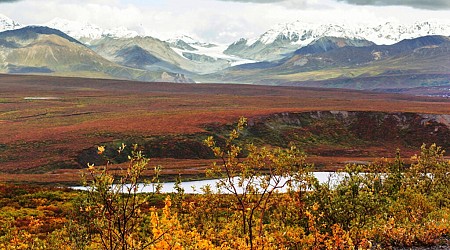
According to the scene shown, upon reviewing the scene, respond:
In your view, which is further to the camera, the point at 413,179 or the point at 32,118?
the point at 32,118

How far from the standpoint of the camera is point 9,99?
176500mm

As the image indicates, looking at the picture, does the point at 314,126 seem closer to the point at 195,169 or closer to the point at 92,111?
the point at 195,169

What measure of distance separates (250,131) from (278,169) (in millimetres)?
96257

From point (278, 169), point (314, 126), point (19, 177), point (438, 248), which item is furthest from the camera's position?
point (314, 126)

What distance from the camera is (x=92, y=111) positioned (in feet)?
476

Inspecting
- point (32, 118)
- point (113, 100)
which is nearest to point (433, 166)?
point (32, 118)

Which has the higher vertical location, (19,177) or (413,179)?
(413,179)

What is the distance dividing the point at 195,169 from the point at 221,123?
3834cm

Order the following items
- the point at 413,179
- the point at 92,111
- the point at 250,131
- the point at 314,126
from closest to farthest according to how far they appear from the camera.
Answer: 1. the point at 413,179
2. the point at 250,131
3. the point at 314,126
4. the point at 92,111

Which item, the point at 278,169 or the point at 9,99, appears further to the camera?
the point at 9,99

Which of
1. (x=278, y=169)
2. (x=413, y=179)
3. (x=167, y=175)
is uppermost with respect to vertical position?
(x=278, y=169)

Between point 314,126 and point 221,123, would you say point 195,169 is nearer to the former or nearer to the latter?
point 221,123

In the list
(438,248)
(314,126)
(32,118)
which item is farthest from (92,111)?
(438,248)

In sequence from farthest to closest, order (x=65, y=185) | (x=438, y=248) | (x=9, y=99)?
(x=9, y=99) < (x=65, y=185) < (x=438, y=248)
